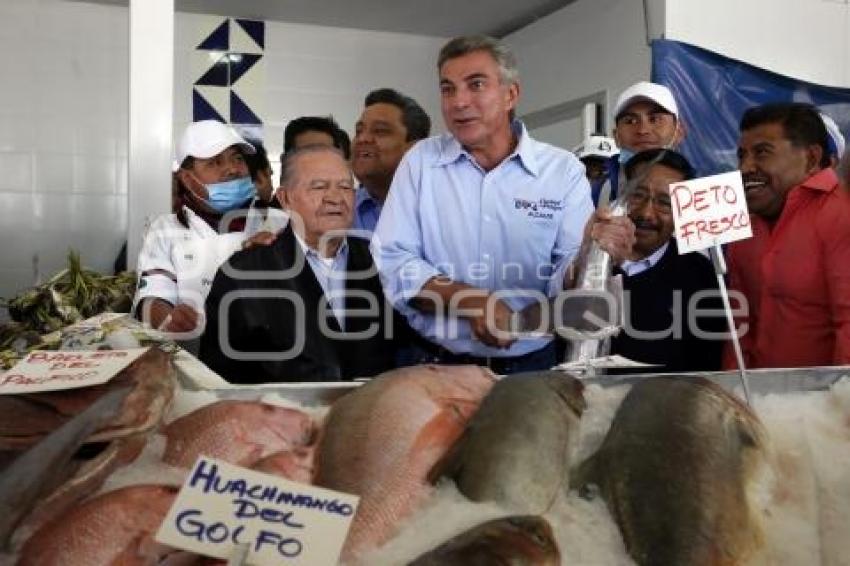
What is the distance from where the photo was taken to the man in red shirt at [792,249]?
7.72 ft

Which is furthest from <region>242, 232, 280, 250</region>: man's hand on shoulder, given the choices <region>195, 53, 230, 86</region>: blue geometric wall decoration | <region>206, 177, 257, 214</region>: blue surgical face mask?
<region>195, 53, 230, 86</region>: blue geometric wall decoration

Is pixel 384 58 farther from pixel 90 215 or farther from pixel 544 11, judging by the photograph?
pixel 90 215

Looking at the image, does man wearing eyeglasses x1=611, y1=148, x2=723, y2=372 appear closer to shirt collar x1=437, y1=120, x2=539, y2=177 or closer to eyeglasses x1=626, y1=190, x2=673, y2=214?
eyeglasses x1=626, y1=190, x2=673, y2=214

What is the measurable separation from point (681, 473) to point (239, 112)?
679 cm

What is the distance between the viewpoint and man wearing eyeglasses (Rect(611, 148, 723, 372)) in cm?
246

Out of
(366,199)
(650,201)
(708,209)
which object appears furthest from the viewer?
(366,199)

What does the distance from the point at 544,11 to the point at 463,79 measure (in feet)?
17.2

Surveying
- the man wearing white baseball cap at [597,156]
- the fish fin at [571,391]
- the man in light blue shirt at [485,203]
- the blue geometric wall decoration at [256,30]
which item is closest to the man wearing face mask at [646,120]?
the man in light blue shirt at [485,203]

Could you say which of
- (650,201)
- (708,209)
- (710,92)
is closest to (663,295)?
(650,201)

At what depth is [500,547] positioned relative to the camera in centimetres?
93

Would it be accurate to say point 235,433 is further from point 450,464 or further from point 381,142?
point 381,142

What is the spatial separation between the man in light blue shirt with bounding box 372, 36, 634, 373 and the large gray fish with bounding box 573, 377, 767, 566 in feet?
4.29

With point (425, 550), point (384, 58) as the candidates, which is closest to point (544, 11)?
point (384, 58)

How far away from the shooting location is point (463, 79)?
2.55 m
